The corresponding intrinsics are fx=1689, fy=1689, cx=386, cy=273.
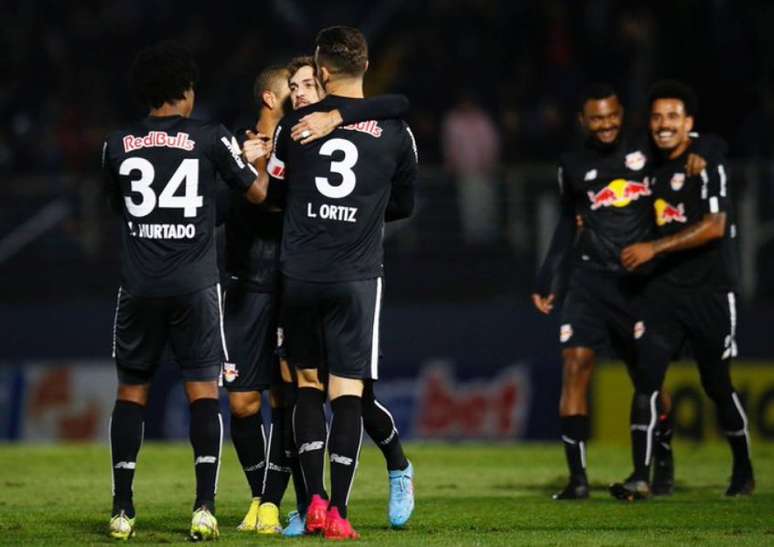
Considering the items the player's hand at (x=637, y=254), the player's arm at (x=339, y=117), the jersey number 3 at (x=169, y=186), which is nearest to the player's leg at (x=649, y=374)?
the player's hand at (x=637, y=254)

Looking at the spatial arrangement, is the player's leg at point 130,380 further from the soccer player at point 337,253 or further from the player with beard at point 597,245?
the player with beard at point 597,245

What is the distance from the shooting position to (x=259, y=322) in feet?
28.4

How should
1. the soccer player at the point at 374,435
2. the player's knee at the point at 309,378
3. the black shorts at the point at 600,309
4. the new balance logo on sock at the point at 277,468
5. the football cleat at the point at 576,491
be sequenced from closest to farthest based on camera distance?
the player's knee at the point at 309,378 → the soccer player at the point at 374,435 → the new balance logo on sock at the point at 277,468 → the football cleat at the point at 576,491 → the black shorts at the point at 600,309

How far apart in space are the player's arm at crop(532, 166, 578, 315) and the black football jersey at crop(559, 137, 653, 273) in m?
0.10

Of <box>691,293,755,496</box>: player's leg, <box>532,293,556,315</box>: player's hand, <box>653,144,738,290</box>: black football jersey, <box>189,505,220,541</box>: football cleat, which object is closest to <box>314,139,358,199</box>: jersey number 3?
<box>189,505,220,541</box>: football cleat

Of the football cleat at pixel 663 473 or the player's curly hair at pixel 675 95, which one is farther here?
the football cleat at pixel 663 473

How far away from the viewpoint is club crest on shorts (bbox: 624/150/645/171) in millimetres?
10758

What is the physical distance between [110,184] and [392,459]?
1.96m

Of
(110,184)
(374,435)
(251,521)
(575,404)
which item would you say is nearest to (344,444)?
(374,435)

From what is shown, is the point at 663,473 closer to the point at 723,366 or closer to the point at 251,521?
the point at 723,366

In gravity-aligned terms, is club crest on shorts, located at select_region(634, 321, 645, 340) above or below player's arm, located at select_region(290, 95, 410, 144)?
below

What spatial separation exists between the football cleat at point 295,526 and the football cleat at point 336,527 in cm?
41

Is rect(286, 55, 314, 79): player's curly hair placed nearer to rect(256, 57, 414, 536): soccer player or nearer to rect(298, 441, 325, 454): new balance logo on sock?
rect(256, 57, 414, 536): soccer player

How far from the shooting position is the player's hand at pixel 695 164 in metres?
10.5
